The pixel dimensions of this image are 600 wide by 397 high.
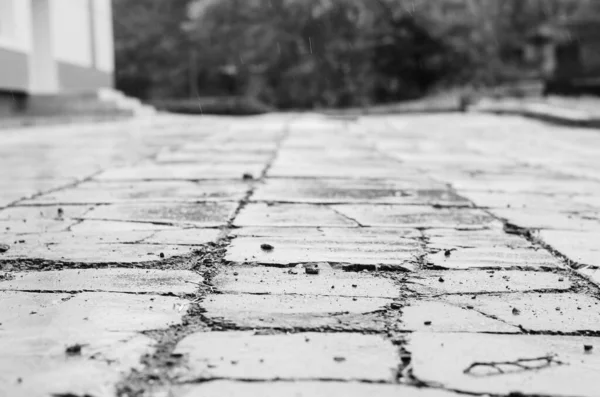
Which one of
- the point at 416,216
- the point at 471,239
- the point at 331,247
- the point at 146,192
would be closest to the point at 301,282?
the point at 331,247

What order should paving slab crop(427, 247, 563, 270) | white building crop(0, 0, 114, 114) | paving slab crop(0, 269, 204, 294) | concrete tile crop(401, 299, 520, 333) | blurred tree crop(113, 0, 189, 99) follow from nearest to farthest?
1. concrete tile crop(401, 299, 520, 333)
2. paving slab crop(0, 269, 204, 294)
3. paving slab crop(427, 247, 563, 270)
4. white building crop(0, 0, 114, 114)
5. blurred tree crop(113, 0, 189, 99)

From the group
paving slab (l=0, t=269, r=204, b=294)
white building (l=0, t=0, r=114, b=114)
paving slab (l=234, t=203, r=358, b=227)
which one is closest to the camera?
paving slab (l=0, t=269, r=204, b=294)

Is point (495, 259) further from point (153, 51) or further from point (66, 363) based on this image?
point (153, 51)

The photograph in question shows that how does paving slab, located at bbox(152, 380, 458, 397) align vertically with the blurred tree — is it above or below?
below

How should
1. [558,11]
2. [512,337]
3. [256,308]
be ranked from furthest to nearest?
[558,11] → [256,308] → [512,337]

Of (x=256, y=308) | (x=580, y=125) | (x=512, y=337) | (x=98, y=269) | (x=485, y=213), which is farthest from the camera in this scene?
(x=580, y=125)

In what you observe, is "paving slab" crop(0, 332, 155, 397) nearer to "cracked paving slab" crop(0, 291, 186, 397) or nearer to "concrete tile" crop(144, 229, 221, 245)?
"cracked paving slab" crop(0, 291, 186, 397)

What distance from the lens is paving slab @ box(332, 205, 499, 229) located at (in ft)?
9.27

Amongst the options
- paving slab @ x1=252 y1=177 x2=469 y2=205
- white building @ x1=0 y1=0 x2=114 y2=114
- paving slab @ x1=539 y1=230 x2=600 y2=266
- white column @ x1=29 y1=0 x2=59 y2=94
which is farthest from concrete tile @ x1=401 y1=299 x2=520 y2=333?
white column @ x1=29 y1=0 x2=59 y2=94

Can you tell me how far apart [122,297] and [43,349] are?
0.37 m

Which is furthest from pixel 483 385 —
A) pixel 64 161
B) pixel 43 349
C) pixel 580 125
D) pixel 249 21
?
pixel 249 21

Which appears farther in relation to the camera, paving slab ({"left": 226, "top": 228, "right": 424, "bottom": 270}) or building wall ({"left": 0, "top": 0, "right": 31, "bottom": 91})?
building wall ({"left": 0, "top": 0, "right": 31, "bottom": 91})

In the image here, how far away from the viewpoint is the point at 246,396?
1.22m

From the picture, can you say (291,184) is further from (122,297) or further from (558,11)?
(558,11)
